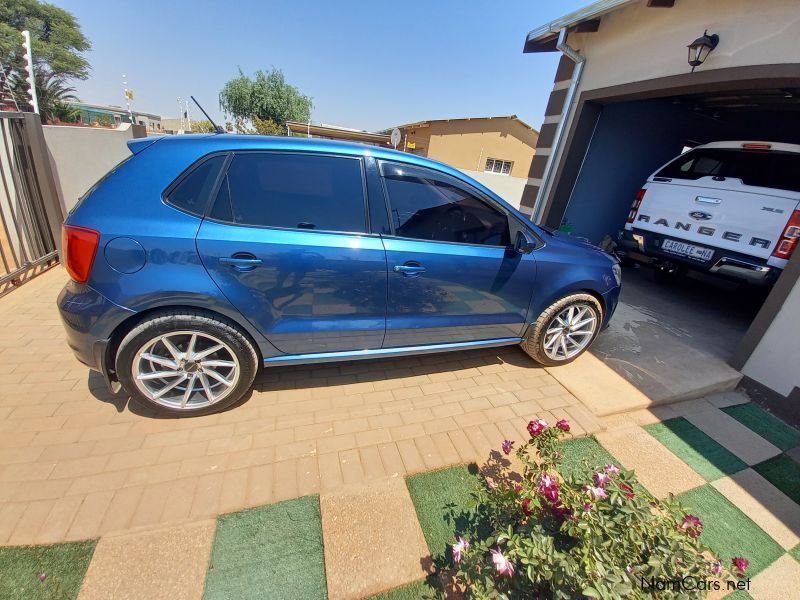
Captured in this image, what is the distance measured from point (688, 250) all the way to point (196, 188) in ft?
17.5

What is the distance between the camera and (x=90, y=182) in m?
4.85

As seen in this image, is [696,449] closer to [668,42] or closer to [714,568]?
[714,568]

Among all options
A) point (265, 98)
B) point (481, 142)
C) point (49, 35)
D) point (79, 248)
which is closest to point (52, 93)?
point (49, 35)

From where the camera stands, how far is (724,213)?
397cm

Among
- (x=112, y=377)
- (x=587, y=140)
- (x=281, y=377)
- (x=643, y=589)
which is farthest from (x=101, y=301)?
(x=587, y=140)

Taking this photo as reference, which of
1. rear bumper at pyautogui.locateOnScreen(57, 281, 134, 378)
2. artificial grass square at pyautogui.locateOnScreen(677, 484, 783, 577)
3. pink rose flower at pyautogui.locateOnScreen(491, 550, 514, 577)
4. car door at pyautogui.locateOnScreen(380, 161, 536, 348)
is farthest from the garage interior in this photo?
rear bumper at pyautogui.locateOnScreen(57, 281, 134, 378)

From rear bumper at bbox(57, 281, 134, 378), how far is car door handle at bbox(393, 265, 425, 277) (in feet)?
5.19

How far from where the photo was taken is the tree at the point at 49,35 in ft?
107

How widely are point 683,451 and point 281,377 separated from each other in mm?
3018

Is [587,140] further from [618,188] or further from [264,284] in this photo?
[264,284]

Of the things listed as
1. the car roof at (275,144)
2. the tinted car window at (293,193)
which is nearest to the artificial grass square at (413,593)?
the tinted car window at (293,193)

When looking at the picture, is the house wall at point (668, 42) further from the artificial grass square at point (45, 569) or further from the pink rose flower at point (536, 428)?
the artificial grass square at point (45, 569)

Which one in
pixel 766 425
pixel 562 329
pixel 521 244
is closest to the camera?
pixel 521 244

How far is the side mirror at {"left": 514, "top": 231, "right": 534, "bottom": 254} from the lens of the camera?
259 cm
